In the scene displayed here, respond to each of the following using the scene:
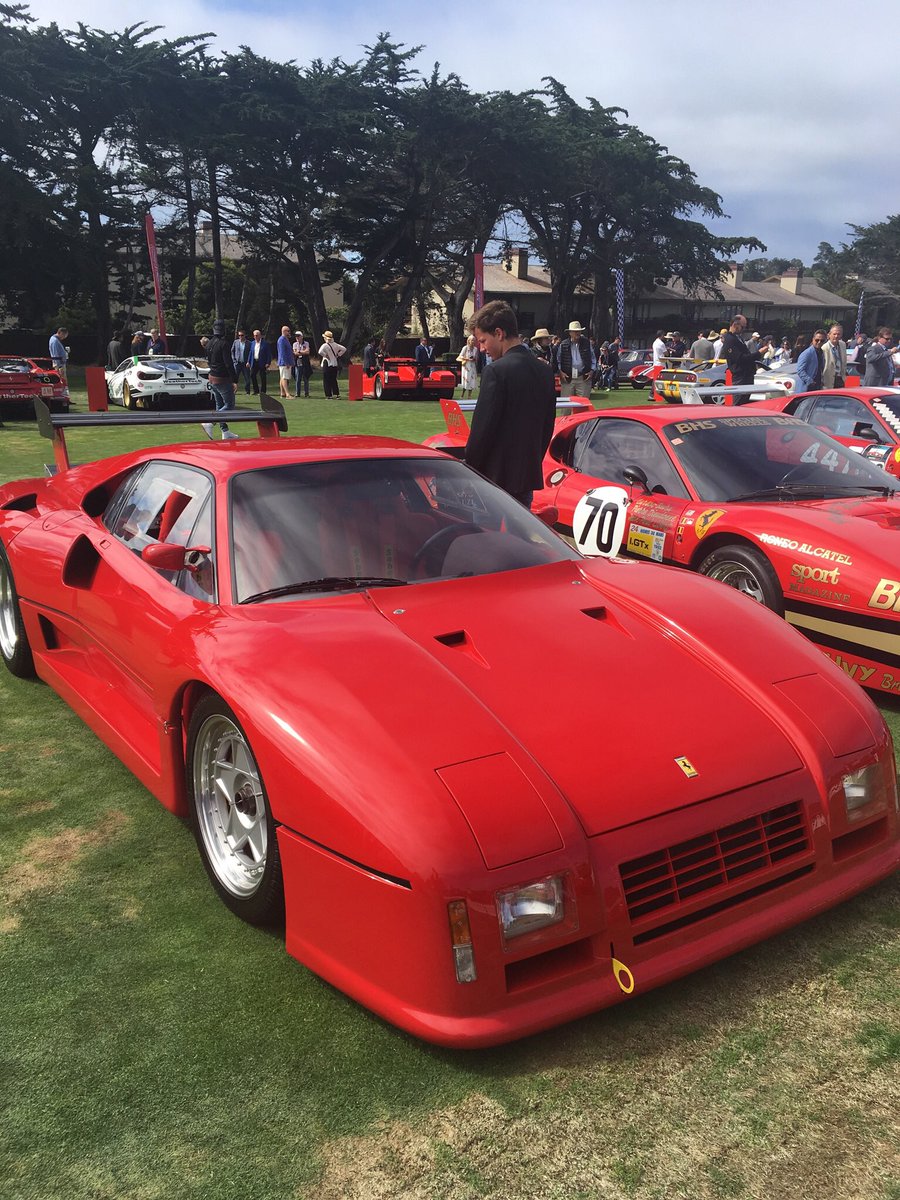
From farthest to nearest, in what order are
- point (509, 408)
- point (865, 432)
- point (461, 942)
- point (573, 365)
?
point (573, 365) → point (865, 432) → point (509, 408) → point (461, 942)

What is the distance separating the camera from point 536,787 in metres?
2.14

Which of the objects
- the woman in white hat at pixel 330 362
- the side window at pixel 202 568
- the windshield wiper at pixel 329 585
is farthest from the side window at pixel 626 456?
the woman in white hat at pixel 330 362

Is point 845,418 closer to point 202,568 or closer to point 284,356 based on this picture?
point 202,568

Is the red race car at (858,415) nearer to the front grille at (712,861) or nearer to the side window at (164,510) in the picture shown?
the side window at (164,510)

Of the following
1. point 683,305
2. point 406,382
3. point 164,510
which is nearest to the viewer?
point 164,510

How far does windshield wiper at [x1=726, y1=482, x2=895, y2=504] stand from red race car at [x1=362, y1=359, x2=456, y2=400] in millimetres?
18484

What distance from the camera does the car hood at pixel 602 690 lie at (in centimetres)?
224

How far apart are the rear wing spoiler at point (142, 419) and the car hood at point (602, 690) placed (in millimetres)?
1828

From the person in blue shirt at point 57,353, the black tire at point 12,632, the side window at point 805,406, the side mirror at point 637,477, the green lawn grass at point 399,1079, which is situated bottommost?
the green lawn grass at point 399,1079

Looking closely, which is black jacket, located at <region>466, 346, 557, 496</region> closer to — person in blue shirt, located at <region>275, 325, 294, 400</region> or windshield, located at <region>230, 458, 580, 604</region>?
windshield, located at <region>230, 458, 580, 604</region>

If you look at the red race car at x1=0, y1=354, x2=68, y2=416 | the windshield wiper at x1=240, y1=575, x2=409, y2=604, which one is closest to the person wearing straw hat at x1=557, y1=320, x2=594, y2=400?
the red race car at x1=0, y1=354, x2=68, y2=416

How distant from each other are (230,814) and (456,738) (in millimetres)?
859

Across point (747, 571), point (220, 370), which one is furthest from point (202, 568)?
point (220, 370)

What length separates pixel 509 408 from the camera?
4777 mm
